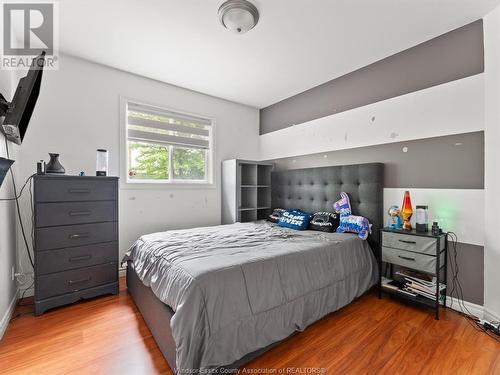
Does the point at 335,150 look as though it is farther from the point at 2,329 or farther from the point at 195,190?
the point at 2,329

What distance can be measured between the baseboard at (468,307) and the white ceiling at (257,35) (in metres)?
2.45

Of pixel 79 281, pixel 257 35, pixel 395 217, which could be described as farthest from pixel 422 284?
pixel 79 281

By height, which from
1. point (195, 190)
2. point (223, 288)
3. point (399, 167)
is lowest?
point (223, 288)

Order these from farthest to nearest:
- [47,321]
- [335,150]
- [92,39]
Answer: [335,150] < [92,39] < [47,321]

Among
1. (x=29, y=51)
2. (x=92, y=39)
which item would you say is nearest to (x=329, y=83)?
(x=92, y=39)

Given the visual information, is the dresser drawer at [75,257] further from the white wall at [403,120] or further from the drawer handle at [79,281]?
the white wall at [403,120]

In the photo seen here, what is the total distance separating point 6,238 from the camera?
76.8 inches

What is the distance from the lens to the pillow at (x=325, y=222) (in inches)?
108

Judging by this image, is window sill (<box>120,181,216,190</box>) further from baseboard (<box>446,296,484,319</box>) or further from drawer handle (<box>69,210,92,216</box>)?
baseboard (<box>446,296,484,319</box>)

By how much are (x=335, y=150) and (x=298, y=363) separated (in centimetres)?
241

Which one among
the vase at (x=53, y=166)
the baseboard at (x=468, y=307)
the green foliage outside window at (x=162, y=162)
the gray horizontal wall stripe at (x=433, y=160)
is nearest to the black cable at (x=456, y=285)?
the baseboard at (x=468, y=307)

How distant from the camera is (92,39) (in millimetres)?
2275

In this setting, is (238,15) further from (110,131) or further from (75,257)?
(75,257)

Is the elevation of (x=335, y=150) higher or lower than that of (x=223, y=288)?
higher
